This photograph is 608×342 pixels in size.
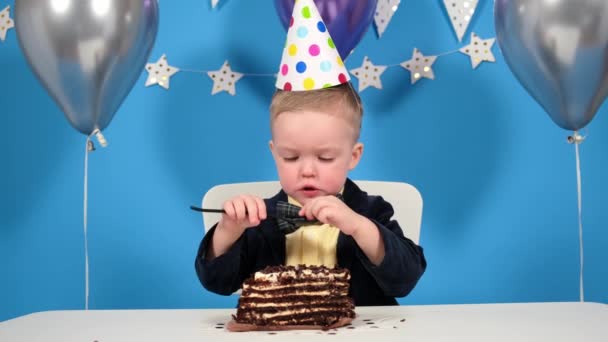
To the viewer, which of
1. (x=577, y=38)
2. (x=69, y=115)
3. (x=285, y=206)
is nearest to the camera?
(x=285, y=206)

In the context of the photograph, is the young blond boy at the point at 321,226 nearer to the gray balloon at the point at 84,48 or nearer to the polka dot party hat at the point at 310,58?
the polka dot party hat at the point at 310,58

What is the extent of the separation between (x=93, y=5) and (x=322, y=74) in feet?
1.92

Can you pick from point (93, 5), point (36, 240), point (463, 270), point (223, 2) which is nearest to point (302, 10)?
point (93, 5)

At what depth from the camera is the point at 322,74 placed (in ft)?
4.63

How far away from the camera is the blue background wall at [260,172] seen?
7.79 feet

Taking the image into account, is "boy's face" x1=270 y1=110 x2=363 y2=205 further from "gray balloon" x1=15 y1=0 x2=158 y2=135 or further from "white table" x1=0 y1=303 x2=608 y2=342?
"gray balloon" x1=15 y1=0 x2=158 y2=135

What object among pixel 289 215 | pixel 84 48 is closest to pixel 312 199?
pixel 289 215

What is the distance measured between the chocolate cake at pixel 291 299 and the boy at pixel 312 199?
203mm

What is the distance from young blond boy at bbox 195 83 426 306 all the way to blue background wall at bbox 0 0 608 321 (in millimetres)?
901

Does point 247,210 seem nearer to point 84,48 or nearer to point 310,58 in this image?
point 310,58

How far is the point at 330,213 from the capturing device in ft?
3.80

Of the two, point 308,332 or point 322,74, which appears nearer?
point 308,332

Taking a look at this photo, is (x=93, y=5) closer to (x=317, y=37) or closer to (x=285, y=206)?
(x=317, y=37)

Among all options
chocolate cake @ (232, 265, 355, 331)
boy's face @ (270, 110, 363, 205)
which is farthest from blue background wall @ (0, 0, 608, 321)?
chocolate cake @ (232, 265, 355, 331)
